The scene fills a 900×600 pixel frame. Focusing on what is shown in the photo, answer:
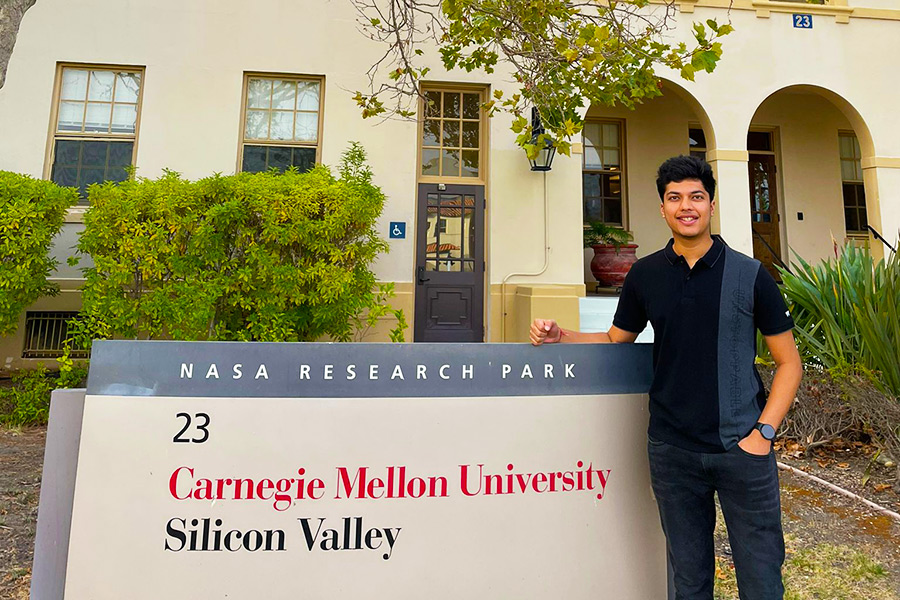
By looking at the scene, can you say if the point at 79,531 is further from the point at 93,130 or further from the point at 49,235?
the point at 93,130

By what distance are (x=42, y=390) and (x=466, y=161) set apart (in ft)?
20.2

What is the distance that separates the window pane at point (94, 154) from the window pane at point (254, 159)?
6.37 ft

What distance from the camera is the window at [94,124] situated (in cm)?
718

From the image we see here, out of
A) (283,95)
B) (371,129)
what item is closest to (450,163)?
(371,129)

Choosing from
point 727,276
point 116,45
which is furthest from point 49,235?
point 727,276

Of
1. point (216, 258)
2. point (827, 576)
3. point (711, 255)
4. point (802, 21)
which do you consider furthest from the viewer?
point (802, 21)

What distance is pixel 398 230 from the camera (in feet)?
24.1

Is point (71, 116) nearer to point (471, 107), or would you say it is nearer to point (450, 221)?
point (450, 221)

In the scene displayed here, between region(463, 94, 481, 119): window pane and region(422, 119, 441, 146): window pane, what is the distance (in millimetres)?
472

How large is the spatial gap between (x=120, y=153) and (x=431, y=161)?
14.9 ft

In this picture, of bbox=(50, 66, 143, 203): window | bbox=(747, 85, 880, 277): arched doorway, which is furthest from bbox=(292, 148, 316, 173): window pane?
bbox=(747, 85, 880, 277): arched doorway

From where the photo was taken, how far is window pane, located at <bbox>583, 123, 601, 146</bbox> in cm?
1018

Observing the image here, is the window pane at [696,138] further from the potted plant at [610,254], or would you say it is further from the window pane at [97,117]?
the window pane at [97,117]

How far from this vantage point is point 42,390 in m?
5.48
